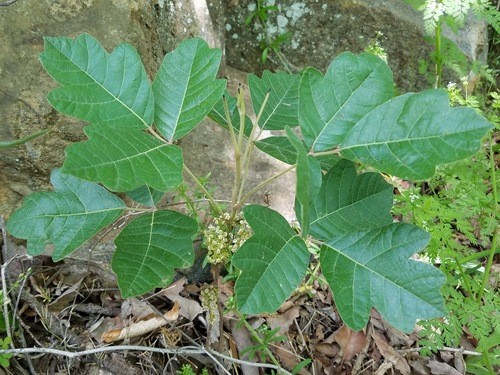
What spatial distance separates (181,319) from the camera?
2.18 meters

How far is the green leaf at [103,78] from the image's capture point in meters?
1.22

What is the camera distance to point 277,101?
1513mm

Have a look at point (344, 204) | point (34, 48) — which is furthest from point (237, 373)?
point (34, 48)

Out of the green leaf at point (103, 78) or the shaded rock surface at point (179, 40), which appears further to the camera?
the shaded rock surface at point (179, 40)

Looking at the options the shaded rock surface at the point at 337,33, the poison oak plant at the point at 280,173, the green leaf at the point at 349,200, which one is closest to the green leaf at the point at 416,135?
the poison oak plant at the point at 280,173

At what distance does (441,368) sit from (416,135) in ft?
5.93

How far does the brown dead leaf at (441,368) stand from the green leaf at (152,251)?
1.72m

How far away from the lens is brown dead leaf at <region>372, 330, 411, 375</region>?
237 cm

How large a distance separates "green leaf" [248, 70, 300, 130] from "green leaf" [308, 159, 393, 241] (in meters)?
0.25

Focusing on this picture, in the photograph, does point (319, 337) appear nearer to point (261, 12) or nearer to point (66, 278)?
point (66, 278)

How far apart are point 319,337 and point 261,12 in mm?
2411

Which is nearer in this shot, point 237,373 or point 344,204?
point 344,204

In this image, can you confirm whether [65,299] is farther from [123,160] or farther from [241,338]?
[123,160]

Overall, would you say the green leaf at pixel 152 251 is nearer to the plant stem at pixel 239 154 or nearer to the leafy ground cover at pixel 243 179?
the leafy ground cover at pixel 243 179
